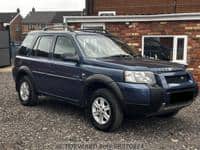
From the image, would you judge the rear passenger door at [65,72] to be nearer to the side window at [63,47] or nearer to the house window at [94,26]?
the side window at [63,47]

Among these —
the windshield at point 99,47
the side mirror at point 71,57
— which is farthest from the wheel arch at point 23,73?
the windshield at point 99,47

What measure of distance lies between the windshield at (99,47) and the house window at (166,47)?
12.6 feet

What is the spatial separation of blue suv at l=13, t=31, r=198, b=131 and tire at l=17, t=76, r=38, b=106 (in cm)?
2

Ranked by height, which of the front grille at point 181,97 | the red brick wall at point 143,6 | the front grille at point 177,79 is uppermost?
the red brick wall at point 143,6

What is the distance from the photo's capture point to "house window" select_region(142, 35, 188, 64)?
11.0 meters

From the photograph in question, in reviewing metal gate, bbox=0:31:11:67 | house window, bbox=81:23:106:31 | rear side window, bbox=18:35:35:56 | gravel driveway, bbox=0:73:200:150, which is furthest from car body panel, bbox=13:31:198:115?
metal gate, bbox=0:31:11:67

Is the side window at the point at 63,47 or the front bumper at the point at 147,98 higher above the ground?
the side window at the point at 63,47

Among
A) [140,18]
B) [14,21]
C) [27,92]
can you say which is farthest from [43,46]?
[14,21]

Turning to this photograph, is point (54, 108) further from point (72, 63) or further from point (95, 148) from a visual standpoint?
point (95, 148)

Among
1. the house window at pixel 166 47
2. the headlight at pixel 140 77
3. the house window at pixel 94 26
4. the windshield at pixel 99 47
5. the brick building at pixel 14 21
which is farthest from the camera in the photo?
the brick building at pixel 14 21

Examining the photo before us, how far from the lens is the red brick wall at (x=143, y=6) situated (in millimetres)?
15391

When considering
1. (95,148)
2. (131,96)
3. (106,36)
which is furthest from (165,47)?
(95,148)

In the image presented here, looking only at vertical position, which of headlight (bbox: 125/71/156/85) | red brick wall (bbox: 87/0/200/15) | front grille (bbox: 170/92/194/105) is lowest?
front grille (bbox: 170/92/194/105)

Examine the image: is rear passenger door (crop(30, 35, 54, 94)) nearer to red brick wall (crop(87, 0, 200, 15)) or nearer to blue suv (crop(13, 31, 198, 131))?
blue suv (crop(13, 31, 198, 131))
